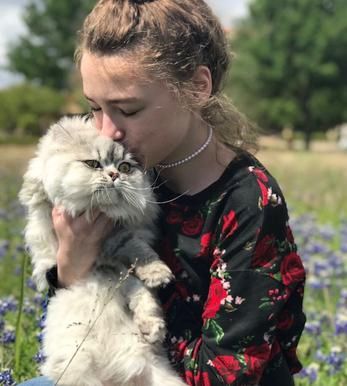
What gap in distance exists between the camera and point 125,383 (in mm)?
2402

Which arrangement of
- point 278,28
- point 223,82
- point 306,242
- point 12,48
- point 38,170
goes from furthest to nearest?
1. point 12,48
2. point 278,28
3. point 306,242
4. point 223,82
5. point 38,170

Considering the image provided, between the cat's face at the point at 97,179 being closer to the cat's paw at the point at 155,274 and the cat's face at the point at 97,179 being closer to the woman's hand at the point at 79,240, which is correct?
the woman's hand at the point at 79,240

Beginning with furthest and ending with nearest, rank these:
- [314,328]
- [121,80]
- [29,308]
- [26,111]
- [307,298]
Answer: [26,111] → [307,298] → [314,328] → [29,308] → [121,80]

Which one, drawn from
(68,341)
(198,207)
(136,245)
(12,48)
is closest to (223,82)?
(198,207)

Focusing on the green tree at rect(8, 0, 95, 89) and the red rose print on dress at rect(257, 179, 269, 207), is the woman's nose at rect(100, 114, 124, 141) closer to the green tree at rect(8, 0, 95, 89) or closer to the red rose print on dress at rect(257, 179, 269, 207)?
the red rose print on dress at rect(257, 179, 269, 207)

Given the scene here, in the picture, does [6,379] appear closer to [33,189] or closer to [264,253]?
[33,189]

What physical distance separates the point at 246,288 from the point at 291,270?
23cm

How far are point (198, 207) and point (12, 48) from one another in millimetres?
49583

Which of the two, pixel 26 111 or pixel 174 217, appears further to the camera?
pixel 26 111

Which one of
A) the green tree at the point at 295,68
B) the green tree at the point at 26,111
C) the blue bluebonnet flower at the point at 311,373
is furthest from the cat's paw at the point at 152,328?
the green tree at the point at 295,68

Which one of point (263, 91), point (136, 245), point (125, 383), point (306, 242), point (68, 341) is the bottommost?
point (263, 91)

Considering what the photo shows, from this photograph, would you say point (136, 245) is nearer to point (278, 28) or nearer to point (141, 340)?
point (141, 340)

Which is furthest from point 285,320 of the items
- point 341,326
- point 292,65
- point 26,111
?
point 292,65

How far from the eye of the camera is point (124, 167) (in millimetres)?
2451
